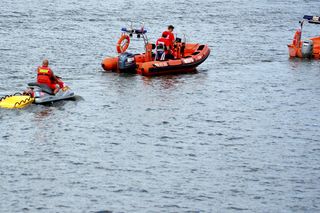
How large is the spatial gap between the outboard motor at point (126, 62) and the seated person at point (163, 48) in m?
1.15

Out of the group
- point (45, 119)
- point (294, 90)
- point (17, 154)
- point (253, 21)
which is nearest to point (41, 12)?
point (253, 21)

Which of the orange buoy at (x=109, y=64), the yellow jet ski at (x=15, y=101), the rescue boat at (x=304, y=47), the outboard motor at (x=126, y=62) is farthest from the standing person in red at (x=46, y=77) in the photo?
the rescue boat at (x=304, y=47)

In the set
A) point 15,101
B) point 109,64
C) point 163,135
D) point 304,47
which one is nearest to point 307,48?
point 304,47

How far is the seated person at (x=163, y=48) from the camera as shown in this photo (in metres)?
35.8

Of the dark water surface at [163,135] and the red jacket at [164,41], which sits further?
the red jacket at [164,41]

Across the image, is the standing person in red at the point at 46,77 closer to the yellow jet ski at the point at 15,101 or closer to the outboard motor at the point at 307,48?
the yellow jet ski at the point at 15,101

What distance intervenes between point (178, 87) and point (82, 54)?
900 cm

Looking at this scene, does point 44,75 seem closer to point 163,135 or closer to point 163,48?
point 163,135

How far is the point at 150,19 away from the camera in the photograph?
59.5 metres

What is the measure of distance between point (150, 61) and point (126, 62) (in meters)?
1.22

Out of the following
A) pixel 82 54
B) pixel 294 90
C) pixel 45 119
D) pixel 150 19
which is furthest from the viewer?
pixel 150 19

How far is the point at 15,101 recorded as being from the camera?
92.6 feet

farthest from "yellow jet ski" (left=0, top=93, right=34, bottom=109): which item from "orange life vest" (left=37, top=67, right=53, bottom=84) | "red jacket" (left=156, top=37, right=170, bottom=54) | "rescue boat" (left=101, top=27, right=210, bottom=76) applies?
"red jacket" (left=156, top=37, right=170, bottom=54)

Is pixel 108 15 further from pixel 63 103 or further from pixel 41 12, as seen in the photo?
pixel 63 103
